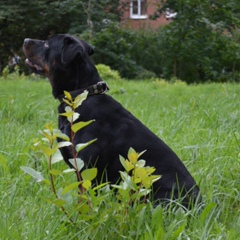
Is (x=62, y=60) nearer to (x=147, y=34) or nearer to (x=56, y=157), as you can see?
(x=56, y=157)

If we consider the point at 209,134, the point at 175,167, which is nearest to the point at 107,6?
the point at 209,134

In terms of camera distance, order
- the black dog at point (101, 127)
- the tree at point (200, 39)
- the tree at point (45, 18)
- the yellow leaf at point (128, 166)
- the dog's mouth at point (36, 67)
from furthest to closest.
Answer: the tree at point (45, 18)
the tree at point (200, 39)
the dog's mouth at point (36, 67)
the black dog at point (101, 127)
the yellow leaf at point (128, 166)

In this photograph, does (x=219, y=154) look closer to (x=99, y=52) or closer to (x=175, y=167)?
(x=175, y=167)

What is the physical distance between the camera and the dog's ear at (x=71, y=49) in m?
3.88

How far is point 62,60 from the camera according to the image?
155 inches

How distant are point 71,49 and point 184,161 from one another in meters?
1.21

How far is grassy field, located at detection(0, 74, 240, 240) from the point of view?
8.82ft

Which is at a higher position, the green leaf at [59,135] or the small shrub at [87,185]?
the green leaf at [59,135]

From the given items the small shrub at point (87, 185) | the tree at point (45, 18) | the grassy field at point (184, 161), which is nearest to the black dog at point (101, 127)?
the grassy field at point (184, 161)

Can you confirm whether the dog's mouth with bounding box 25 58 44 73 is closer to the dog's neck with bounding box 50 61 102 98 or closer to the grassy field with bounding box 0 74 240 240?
the dog's neck with bounding box 50 61 102 98

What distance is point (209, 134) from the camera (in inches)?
199

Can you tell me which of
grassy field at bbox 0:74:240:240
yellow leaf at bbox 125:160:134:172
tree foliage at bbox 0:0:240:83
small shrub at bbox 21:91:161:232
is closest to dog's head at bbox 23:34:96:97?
grassy field at bbox 0:74:240:240

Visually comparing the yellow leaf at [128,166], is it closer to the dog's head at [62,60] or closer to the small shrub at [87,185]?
the small shrub at [87,185]

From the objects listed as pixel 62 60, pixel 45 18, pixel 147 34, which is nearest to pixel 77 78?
pixel 62 60
